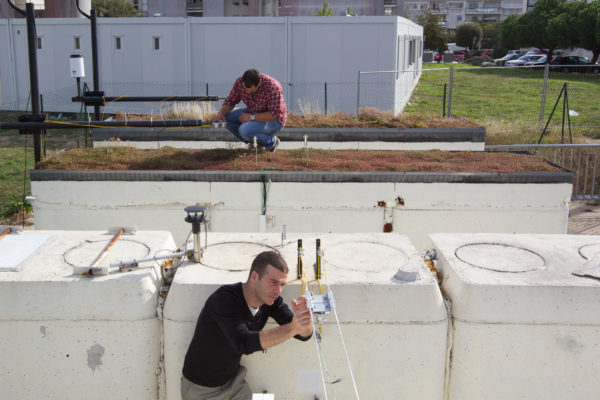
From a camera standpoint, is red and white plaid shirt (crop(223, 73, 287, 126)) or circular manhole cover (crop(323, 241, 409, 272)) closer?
circular manhole cover (crop(323, 241, 409, 272))

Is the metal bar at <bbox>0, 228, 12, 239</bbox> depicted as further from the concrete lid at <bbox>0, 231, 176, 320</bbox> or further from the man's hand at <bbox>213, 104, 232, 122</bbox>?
the man's hand at <bbox>213, 104, 232, 122</bbox>

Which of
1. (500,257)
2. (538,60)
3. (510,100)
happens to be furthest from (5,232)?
(538,60)

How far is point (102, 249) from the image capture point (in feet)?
14.0

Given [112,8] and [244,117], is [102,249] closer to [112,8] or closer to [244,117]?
[244,117]

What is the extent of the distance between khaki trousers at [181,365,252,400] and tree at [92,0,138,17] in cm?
4886

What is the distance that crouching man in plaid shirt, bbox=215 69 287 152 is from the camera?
24.6ft

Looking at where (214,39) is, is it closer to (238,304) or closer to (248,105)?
(248,105)

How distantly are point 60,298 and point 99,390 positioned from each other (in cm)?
65

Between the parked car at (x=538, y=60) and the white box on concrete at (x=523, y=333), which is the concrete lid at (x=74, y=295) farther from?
the parked car at (x=538, y=60)

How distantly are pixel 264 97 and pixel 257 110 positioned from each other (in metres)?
0.23

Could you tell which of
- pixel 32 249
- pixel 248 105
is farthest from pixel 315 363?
pixel 248 105

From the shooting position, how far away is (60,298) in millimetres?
3740

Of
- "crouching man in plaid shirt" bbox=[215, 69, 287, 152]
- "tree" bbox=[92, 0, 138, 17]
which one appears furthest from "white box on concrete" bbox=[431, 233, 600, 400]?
"tree" bbox=[92, 0, 138, 17]

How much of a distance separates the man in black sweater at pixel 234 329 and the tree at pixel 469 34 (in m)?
79.1
